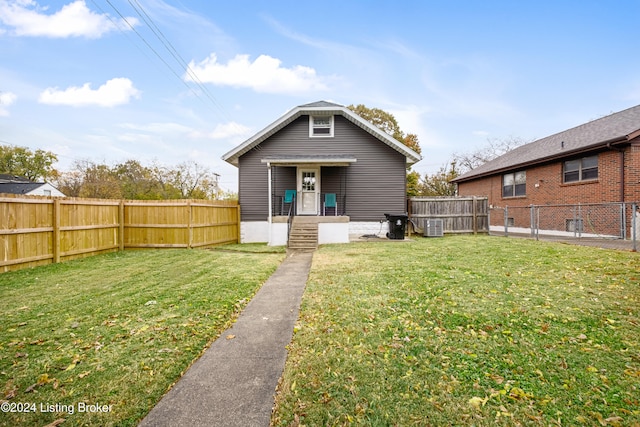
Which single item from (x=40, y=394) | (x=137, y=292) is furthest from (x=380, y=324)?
(x=137, y=292)

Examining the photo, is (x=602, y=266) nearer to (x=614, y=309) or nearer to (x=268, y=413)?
(x=614, y=309)

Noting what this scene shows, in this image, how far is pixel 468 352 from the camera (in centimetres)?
288

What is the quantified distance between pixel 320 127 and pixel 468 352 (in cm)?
1350

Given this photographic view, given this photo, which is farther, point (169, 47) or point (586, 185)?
point (586, 185)

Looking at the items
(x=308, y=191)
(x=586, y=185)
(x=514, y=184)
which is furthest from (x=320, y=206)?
(x=514, y=184)

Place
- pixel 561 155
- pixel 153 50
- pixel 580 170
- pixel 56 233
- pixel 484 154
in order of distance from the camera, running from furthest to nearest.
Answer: pixel 484 154, pixel 561 155, pixel 580 170, pixel 153 50, pixel 56 233

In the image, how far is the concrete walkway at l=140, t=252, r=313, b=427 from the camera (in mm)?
2039

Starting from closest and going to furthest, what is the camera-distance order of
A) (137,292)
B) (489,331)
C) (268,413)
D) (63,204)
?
(268,413)
(489,331)
(137,292)
(63,204)

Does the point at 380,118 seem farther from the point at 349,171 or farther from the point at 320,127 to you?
the point at 349,171

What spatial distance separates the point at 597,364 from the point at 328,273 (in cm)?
451

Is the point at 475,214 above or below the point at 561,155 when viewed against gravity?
below

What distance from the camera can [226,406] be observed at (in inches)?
84.9

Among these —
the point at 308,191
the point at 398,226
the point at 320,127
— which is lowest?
the point at 398,226

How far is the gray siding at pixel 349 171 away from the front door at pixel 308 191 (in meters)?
0.41
